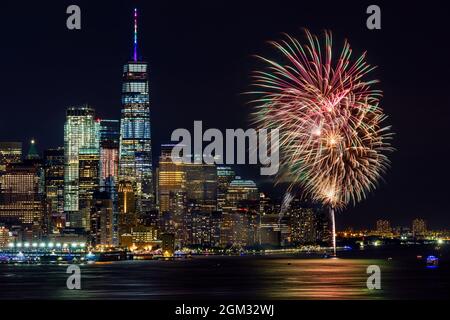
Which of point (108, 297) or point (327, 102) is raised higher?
point (327, 102)

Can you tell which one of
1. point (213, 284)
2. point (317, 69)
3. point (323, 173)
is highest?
point (317, 69)
